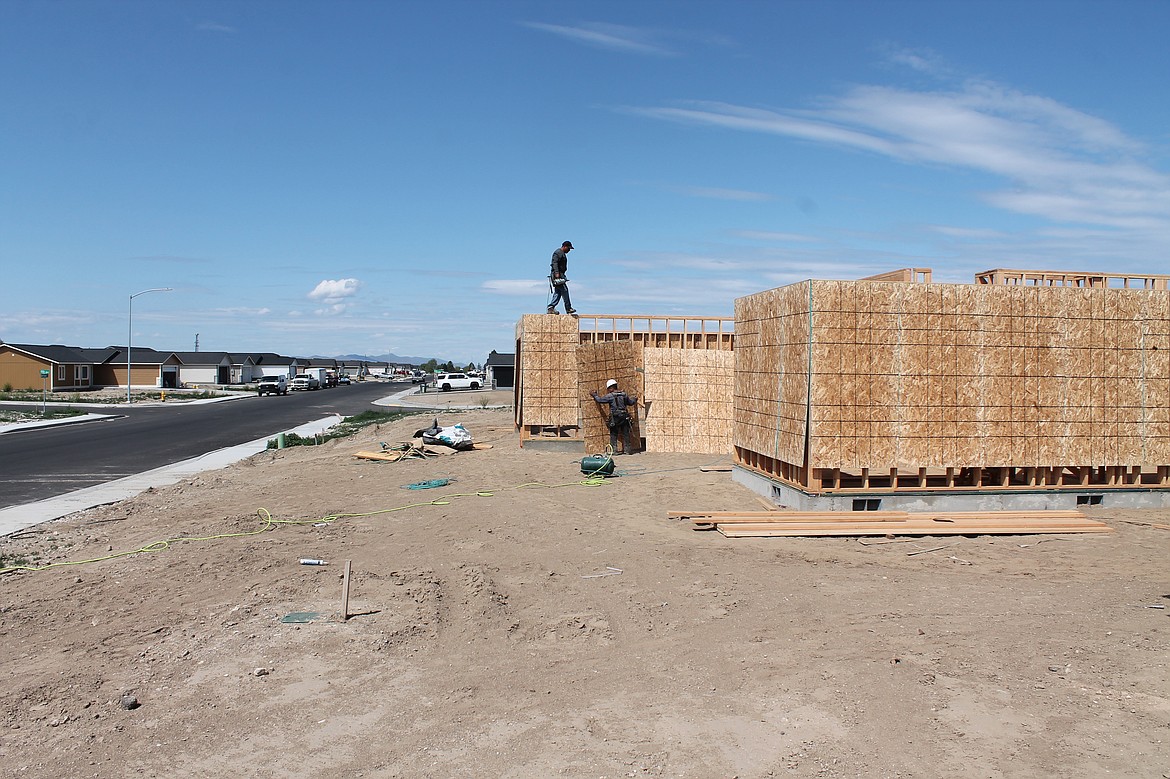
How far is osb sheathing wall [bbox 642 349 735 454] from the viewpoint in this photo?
2117cm

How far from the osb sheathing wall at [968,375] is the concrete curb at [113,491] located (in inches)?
501

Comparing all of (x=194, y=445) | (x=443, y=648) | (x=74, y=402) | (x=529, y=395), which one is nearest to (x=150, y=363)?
(x=74, y=402)

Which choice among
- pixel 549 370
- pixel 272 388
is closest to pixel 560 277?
pixel 549 370

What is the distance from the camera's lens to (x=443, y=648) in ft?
23.9

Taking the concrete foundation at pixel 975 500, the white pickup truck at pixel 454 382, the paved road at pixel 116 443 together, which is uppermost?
the white pickup truck at pixel 454 382

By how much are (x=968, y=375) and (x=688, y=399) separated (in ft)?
30.0

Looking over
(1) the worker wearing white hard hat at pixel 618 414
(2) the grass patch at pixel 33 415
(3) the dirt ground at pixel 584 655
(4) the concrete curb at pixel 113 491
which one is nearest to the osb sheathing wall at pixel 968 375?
(3) the dirt ground at pixel 584 655

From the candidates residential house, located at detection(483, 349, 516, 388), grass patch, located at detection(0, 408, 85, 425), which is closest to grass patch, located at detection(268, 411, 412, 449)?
grass patch, located at detection(0, 408, 85, 425)

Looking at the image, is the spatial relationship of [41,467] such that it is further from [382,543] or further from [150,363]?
[150,363]

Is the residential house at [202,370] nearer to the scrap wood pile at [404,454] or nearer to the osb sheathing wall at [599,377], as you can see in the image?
the scrap wood pile at [404,454]

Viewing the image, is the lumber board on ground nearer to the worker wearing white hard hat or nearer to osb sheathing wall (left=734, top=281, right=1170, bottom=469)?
osb sheathing wall (left=734, top=281, right=1170, bottom=469)

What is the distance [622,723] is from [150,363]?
103 m

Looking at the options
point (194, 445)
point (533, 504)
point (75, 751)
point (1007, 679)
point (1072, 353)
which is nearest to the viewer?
point (75, 751)

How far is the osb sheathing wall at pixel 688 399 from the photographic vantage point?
21172 mm
